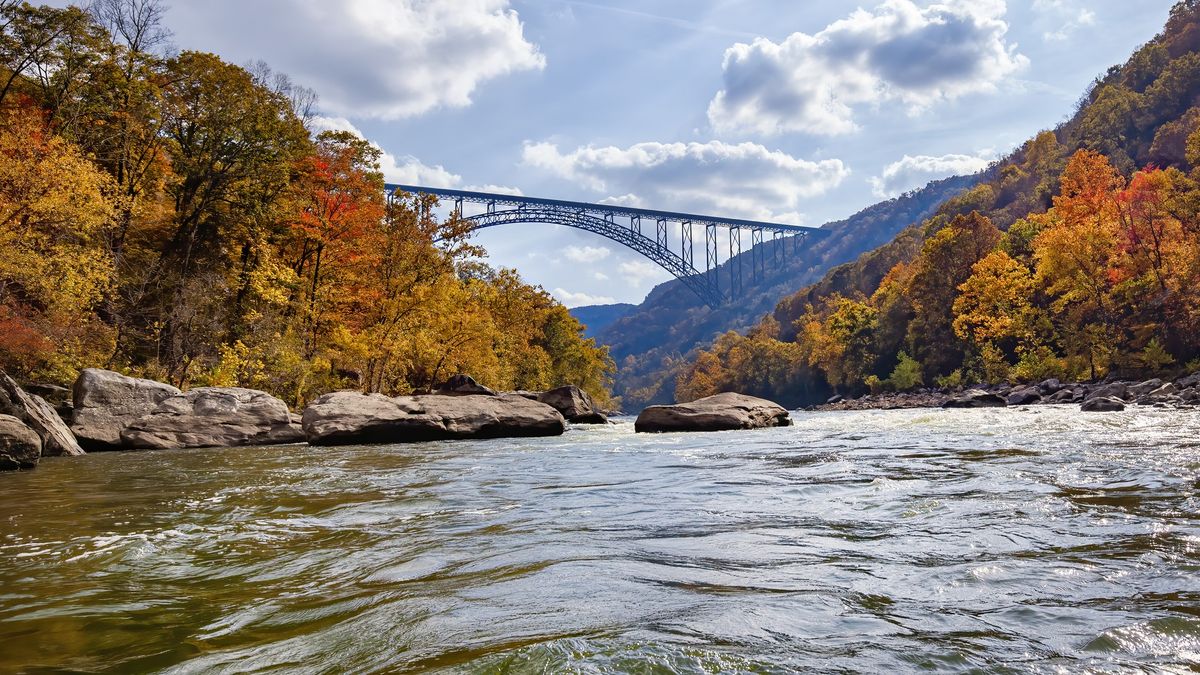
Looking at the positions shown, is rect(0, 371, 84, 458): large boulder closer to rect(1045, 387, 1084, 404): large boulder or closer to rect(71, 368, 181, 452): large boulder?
rect(71, 368, 181, 452): large boulder

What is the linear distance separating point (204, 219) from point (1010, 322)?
36.9m

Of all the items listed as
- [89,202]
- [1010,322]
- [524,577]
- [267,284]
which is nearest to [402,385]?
[267,284]

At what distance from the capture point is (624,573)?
9.68 feet

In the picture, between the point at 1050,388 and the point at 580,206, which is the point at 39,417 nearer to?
the point at 1050,388

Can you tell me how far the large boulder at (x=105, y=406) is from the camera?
1178 cm

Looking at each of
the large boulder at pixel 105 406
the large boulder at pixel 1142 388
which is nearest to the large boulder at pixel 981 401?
the large boulder at pixel 1142 388

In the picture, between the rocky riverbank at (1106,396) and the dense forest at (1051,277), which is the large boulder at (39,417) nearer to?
the rocky riverbank at (1106,396)

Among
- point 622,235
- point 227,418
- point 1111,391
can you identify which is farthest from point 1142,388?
point 622,235

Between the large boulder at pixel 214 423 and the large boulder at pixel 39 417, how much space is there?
1.29 m

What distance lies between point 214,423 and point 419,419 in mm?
3975

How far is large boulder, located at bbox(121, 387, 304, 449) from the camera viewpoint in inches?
488

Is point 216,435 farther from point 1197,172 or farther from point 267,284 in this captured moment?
point 1197,172

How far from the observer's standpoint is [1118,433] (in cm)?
944

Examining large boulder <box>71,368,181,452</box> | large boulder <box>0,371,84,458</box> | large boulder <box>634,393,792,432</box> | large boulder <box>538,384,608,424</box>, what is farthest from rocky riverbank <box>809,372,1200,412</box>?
large boulder <box>0,371,84,458</box>
